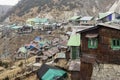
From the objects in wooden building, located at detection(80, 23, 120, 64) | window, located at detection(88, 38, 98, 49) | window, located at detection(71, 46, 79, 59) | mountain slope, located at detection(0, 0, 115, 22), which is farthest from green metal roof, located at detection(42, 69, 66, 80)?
mountain slope, located at detection(0, 0, 115, 22)

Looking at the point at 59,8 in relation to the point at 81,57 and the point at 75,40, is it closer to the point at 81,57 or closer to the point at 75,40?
the point at 75,40

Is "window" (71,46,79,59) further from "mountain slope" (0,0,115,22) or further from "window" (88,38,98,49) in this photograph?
"mountain slope" (0,0,115,22)

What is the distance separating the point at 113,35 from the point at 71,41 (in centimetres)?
1119

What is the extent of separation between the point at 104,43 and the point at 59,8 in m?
75.0

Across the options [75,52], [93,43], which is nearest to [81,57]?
[93,43]

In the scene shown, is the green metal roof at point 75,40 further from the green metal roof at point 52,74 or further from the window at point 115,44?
the window at point 115,44

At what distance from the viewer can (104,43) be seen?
17.9m

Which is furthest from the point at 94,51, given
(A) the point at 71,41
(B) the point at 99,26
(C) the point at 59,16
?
(C) the point at 59,16

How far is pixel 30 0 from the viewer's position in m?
111

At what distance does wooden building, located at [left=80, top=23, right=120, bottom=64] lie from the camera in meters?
17.4

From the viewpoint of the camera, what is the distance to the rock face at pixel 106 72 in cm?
1744

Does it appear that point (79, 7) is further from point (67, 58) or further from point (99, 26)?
point (99, 26)

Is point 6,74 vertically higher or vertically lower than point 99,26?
lower

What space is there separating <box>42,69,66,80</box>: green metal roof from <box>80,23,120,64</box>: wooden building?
852 centimetres
